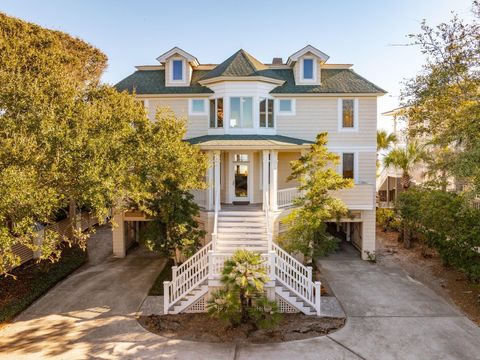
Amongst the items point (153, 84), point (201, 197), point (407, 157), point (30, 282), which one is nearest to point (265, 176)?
point (201, 197)

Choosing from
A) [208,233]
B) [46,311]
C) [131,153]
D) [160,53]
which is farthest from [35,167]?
[160,53]

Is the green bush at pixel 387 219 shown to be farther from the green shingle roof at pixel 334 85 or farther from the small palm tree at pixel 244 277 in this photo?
the small palm tree at pixel 244 277

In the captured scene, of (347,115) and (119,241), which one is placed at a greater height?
(347,115)

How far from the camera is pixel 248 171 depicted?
18062 mm

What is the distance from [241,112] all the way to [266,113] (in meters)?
1.35

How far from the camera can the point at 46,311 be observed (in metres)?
11.6

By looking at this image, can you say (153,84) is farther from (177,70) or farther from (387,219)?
(387,219)

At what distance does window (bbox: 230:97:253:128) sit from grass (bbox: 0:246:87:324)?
10.7 m

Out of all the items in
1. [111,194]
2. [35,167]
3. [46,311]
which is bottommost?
[46,311]

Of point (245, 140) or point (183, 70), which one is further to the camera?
point (183, 70)

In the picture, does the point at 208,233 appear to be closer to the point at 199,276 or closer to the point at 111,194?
the point at 199,276

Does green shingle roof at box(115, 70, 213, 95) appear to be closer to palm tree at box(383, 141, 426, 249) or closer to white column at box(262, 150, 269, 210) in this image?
white column at box(262, 150, 269, 210)

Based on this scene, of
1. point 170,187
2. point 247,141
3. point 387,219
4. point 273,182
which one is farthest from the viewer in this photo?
point 387,219

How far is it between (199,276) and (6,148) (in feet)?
23.6
